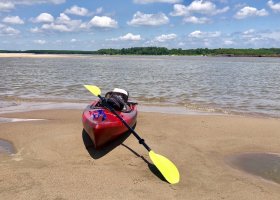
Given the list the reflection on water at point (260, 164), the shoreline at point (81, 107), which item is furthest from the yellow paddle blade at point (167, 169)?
the shoreline at point (81, 107)

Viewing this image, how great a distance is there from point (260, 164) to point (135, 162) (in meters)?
2.56

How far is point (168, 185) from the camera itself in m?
5.88

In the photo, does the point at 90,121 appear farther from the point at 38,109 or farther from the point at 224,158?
the point at 38,109

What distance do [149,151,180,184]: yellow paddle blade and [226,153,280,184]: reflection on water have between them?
1.48m

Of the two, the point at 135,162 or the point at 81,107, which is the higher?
the point at 135,162

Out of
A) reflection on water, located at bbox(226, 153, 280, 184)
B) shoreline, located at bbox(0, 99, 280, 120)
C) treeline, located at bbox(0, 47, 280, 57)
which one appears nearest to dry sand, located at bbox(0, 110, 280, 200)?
reflection on water, located at bbox(226, 153, 280, 184)

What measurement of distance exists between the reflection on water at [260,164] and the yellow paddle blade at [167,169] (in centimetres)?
148

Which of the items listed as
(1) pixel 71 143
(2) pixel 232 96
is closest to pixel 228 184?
(1) pixel 71 143

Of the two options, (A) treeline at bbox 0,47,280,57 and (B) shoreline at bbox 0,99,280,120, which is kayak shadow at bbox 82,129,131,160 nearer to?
(B) shoreline at bbox 0,99,280,120

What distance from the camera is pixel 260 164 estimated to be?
7.01 meters

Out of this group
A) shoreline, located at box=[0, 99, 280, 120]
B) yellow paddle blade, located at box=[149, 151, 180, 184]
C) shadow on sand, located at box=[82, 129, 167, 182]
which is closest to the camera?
yellow paddle blade, located at box=[149, 151, 180, 184]

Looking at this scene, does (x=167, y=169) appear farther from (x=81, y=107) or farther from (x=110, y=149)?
(x=81, y=107)

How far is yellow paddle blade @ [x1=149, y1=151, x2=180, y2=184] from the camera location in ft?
19.6

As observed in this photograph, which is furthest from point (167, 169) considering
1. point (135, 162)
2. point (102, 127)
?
point (102, 127)
